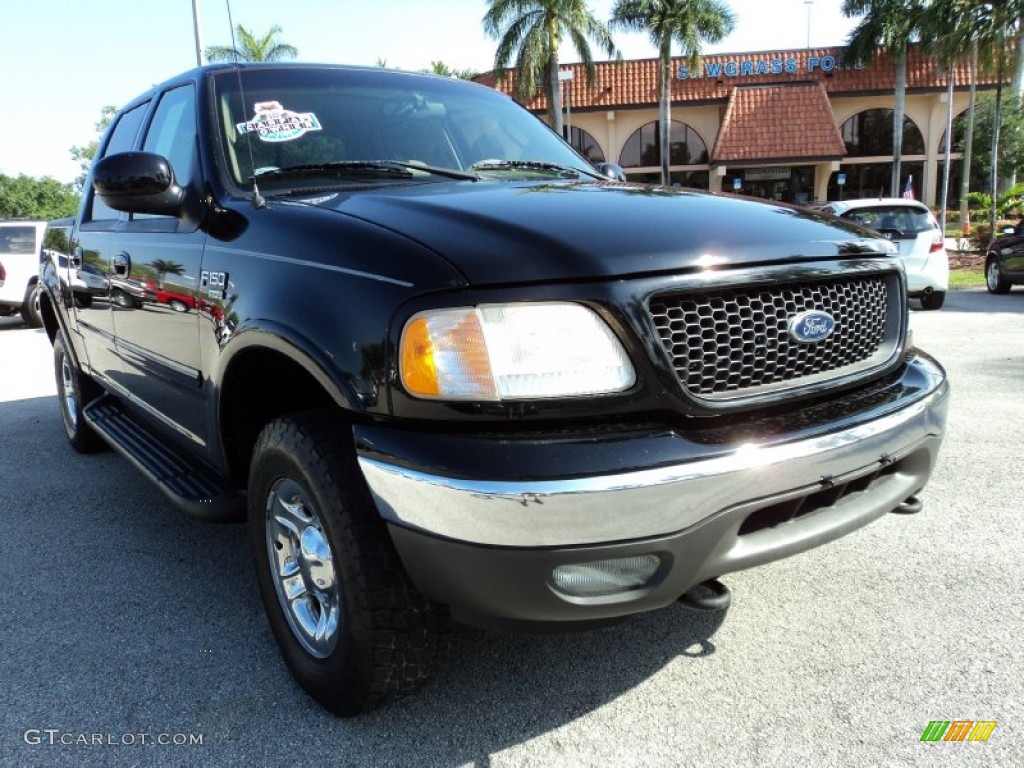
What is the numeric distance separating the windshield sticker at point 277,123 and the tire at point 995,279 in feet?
42.8

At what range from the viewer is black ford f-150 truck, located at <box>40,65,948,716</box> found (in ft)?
5.73

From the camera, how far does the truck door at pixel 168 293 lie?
268cm

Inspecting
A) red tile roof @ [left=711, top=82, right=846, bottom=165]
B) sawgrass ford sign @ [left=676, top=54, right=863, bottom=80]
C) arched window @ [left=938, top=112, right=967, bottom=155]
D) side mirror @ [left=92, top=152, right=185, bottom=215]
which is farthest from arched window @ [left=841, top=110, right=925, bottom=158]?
side mirror @ [left=92, top=152, right=185, bottom=215]

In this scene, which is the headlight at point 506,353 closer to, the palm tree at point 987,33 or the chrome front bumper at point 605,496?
the chrome front bumper at point 605,496

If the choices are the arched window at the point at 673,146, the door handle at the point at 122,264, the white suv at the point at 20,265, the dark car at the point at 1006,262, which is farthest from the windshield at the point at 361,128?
the arched window at the point at 673,146

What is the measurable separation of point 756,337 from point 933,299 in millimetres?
10767

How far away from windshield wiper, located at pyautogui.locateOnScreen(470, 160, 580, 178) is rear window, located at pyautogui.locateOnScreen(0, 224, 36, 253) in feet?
39.0

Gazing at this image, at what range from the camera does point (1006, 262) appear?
41.4 feet

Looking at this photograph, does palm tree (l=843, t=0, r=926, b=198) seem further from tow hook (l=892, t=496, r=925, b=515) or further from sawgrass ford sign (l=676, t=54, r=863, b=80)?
tow hook (l=892, t=496, r=925, b=515)

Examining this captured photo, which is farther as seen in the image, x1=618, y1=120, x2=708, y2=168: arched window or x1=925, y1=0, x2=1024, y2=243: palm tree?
x1=618, y1=120, x2=708, y2=168: arched window

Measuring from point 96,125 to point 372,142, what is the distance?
68050mm

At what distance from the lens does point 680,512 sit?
5.72 feet

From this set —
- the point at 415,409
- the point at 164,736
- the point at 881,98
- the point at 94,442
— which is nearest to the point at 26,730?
the point at 164,736

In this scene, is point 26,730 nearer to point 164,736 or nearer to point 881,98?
point 164,736
